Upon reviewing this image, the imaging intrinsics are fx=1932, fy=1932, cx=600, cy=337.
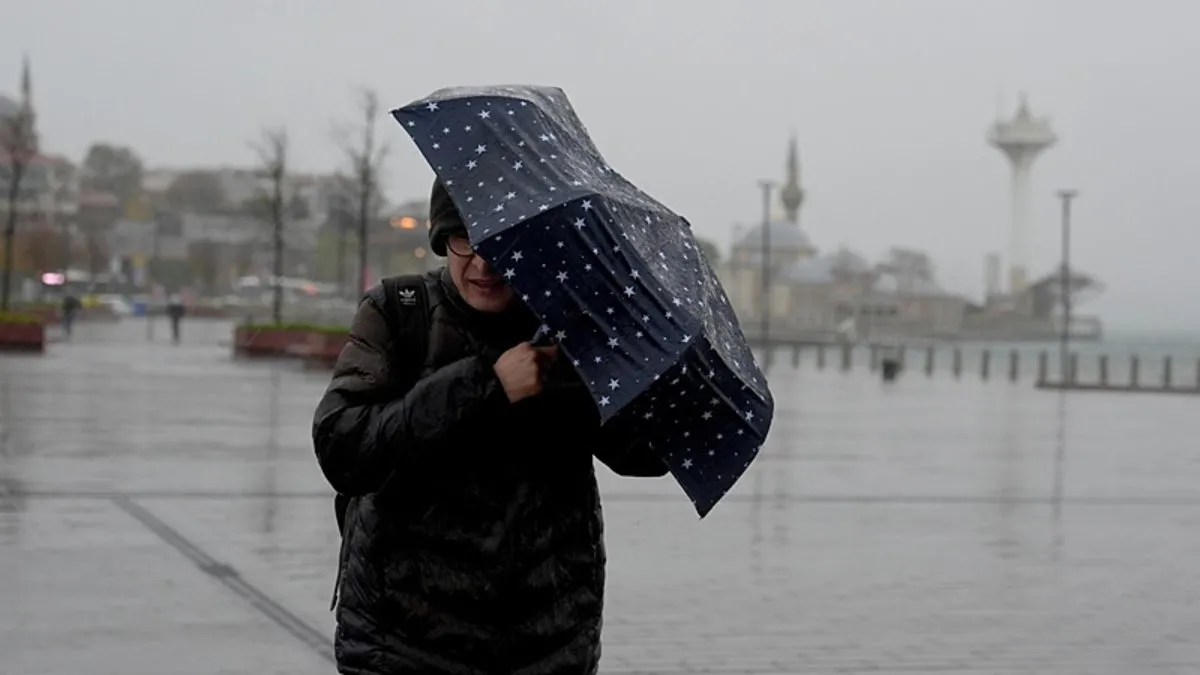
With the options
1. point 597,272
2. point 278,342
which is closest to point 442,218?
point 597,272

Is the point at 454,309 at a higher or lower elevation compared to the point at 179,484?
higher

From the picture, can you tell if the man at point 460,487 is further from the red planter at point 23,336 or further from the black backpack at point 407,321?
the red planter at point 23,336

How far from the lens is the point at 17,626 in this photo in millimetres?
8016

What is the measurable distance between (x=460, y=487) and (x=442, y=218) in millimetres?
482

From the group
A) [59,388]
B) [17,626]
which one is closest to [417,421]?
[17,626]

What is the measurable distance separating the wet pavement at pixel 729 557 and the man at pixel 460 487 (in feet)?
12.9

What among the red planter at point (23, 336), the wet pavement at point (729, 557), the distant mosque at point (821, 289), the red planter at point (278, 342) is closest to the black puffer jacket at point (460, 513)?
the wet pavement at point (729, 557)

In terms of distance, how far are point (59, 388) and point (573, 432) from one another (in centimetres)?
2422

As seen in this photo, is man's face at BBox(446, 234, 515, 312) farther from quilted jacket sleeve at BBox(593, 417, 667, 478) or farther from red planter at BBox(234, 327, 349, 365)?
red planter at BBox(234, 327, 349, 365)

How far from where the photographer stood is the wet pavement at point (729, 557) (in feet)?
26.2

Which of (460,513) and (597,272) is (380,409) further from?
(597,272)

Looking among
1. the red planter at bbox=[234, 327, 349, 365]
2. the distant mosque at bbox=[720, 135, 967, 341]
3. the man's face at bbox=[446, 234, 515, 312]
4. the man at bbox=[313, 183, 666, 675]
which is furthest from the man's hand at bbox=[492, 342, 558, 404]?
the distant mosque at bbox=[720, 135, 967, 341]

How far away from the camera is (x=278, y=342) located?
141 ft

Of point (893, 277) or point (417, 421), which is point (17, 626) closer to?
point (417, 421)
